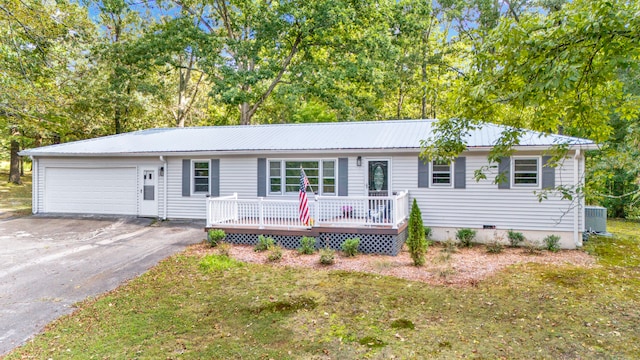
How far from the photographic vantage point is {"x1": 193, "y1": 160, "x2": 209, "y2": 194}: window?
12711mm

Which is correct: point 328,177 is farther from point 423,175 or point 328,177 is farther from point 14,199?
point 14,199

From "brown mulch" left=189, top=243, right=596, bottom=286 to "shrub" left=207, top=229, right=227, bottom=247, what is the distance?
0.18 m

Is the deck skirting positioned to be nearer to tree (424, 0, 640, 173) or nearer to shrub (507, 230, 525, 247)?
shrub (507, 230, 525, 247)

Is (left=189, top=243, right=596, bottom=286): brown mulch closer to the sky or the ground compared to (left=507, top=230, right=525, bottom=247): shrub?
closer to the ground

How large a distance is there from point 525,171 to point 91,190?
14.9 metres

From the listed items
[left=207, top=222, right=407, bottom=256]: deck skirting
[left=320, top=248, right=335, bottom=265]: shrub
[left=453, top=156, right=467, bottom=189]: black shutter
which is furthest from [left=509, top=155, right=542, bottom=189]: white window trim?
[left=320, top=248, right=335, bottom=265]: shrub

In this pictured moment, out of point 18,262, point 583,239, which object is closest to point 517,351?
point 583,239

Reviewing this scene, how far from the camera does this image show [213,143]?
1308 cm

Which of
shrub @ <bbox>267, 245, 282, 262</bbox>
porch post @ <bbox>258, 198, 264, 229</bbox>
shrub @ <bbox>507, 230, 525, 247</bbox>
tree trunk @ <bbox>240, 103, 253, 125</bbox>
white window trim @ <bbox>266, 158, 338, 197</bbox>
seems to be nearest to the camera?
shrub @ <bbox>267, 245, 282, 262</bbox>

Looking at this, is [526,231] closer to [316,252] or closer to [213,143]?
[316,252]

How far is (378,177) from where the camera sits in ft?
36.4

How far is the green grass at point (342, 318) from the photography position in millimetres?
4234

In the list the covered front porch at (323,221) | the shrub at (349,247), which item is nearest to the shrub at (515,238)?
the covered front porch at (323,221)

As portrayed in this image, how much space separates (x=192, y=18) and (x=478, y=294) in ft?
62.9
